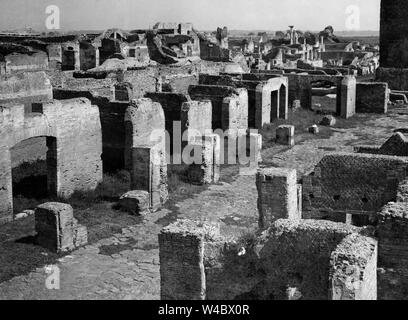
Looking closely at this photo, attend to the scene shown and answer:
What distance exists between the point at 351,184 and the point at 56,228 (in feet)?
16.7

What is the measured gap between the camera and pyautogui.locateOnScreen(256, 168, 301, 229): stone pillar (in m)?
10.4

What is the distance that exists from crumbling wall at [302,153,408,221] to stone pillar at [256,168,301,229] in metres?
0.26

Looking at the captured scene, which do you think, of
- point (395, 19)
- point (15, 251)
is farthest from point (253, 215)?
point (395, 19)

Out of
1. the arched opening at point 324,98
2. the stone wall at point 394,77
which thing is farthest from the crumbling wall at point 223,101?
the stone wall at point 394,77

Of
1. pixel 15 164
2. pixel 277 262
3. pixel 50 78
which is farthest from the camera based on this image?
pixel 50 78

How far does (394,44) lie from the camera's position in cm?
3356

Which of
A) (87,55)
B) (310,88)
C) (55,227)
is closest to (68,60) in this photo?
(87,55)

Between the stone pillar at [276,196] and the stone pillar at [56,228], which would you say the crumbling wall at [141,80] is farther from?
A: the stone pillar at [276,196]

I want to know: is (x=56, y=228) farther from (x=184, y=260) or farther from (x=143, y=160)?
(x=184, y=260)

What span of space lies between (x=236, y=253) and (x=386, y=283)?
172 cm

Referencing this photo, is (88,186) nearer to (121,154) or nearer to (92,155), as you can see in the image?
(92,155)

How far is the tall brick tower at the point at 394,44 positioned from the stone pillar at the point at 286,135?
553 inches

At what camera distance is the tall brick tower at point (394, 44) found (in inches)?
1266

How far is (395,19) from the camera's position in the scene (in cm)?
3319
